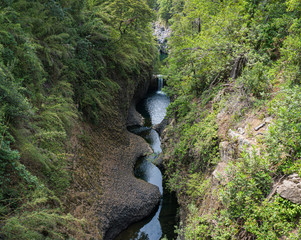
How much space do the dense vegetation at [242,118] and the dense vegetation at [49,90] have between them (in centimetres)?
395

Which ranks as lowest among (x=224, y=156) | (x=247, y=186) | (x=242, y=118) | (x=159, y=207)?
(x=159, y=207)

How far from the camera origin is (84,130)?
996 centimetres

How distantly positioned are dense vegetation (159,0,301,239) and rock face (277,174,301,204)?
12cm

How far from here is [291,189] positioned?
391 cm

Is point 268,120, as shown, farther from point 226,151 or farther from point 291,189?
point 291,189

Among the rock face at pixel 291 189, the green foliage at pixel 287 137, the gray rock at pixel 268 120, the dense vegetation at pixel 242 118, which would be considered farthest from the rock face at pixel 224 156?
the rock face at pixel 291 189

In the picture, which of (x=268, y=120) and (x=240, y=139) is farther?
(x=240, y=139)

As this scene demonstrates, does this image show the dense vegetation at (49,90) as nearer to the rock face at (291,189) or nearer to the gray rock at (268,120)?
the rock face at (291,189)

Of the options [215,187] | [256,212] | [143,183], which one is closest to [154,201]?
[143,183]

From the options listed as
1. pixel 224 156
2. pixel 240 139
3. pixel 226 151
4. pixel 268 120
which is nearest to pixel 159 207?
pixel 224 156

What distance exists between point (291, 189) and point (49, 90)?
331 inches

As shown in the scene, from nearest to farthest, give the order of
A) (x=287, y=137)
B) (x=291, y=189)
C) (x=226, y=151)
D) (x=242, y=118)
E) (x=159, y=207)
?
(x=291, y=189) → (x=287, y=137) → (x=226, y=151) → (x=242, y=118) → (x=159, y=207)

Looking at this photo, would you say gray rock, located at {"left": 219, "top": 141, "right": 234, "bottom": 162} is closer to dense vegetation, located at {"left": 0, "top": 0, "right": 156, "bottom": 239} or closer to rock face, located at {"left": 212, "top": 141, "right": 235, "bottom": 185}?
rock face, located at {"left": 212, "top": 141, "right": 235, "bottom": 185}

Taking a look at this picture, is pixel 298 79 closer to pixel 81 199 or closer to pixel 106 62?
pixel 81 199
